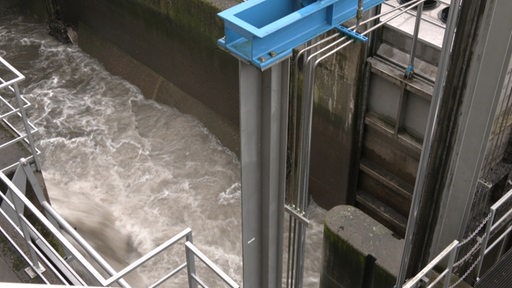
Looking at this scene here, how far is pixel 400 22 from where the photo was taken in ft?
21.5

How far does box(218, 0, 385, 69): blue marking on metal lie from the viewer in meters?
2.88

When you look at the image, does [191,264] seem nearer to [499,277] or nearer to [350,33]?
[350,33]

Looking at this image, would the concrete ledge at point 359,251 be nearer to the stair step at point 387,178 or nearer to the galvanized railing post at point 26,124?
the stair step at point 387,178

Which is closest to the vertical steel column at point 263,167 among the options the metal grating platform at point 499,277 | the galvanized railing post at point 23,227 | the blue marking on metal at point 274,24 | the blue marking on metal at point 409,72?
the blue marking on metal at point 274,24

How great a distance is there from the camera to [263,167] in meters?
3.48

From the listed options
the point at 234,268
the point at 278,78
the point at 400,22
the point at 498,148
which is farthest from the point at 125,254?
the point at 278,78

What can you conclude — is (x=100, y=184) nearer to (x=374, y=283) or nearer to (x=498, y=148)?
(x=374, y=283)

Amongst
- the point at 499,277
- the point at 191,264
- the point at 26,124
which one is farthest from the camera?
the point at 499,277

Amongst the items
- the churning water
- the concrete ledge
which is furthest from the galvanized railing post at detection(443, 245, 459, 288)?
the churning water

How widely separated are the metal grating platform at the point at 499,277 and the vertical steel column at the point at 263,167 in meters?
1.92

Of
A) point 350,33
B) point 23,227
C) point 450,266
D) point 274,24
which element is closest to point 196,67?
point 23,227

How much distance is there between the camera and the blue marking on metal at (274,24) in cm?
288

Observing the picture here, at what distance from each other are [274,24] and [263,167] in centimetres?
88

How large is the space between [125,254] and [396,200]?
3.61 meters
